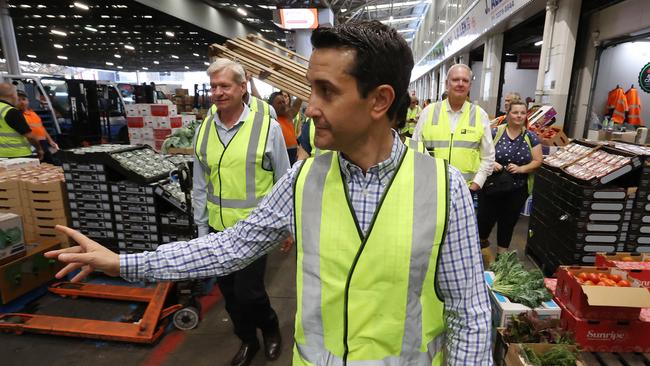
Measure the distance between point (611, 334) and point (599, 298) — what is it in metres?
0.35

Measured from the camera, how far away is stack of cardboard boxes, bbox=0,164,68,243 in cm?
389

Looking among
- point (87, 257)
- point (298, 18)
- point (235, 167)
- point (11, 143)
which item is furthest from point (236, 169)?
point (298, 18)

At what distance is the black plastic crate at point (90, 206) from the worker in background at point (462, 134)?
3048mm

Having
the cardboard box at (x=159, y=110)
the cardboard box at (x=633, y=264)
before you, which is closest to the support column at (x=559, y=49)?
the cardboard box at (x=633, y=264)

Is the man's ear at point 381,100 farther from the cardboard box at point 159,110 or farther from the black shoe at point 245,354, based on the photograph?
the cardboard box at point 159,110

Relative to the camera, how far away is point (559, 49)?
20.5 ft

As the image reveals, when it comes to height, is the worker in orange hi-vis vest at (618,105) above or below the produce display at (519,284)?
above

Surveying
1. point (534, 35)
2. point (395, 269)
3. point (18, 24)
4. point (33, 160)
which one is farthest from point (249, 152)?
point (18, 24)

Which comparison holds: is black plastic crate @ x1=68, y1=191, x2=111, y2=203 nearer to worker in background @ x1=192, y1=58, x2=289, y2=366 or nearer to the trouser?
worker in background @ x1=192, y1=58, x2=289, y2=366

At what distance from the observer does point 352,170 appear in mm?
1041

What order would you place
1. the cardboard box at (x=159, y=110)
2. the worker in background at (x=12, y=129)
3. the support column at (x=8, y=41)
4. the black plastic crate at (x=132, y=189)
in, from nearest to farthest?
the black plastic crate at (x=132, y=189), the worker in background at (x=12, y=129), the cardboard box at (x=159, y=110), the support column at (x=8, y=41)

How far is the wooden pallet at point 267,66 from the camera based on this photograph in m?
4.23

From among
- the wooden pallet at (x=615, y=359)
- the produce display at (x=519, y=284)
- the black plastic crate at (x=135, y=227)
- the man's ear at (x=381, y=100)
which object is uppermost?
the man's ear at (x=381, y=100)

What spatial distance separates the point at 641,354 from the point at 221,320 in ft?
9.39
